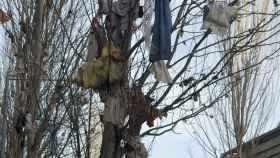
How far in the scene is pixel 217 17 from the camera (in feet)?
19.3

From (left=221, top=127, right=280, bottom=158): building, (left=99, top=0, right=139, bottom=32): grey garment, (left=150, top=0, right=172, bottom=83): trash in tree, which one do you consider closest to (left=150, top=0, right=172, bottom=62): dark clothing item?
(left=150, top=0, right=172, bottom=83): trash in tree

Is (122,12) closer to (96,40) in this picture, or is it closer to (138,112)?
(96,40)

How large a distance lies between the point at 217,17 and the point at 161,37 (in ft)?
2.55

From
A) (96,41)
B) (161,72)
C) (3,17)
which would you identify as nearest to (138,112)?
(161,72)

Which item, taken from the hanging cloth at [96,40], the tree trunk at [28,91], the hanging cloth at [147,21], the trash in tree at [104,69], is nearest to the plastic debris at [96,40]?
the hanging cloth at [96,40]

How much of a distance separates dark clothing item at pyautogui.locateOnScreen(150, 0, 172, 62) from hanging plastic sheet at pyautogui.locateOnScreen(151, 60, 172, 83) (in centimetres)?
12

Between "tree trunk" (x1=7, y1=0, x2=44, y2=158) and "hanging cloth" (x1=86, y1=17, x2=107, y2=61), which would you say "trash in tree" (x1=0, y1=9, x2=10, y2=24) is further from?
"hanging cloth" (x1=86, y1=17, x2=107, y2=61)

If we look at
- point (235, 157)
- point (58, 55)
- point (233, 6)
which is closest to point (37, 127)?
point (58, 55)

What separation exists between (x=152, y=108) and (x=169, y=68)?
64 cm

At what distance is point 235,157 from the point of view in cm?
1215

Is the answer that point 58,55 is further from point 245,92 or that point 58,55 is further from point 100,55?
point 245,92

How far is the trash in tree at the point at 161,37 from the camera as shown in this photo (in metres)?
5.45

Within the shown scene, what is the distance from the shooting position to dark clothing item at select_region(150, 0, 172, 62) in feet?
17.9

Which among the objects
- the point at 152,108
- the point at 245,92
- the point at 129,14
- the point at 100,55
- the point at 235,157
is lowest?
the point at 235,157
